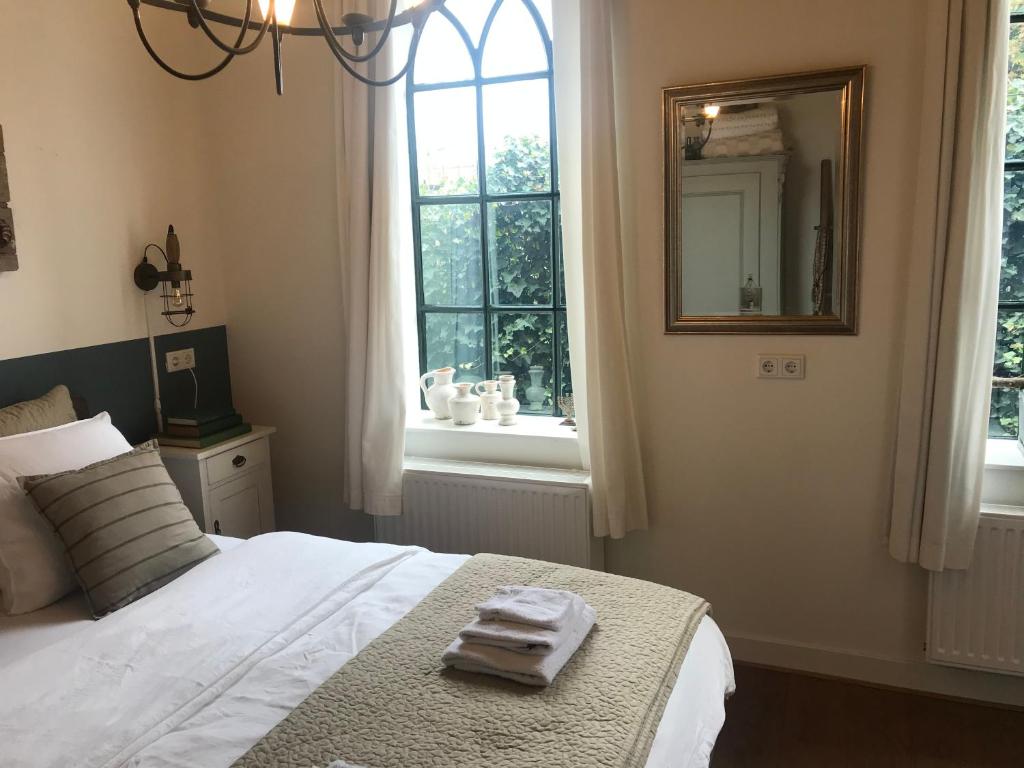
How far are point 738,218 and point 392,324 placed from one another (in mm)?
1357

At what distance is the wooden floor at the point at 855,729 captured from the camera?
2.51 m

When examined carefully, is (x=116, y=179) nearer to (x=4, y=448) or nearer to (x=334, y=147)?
(x=334, y=147)

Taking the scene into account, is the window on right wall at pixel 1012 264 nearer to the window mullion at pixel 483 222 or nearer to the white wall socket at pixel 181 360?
the window mullion at pixel 483 222

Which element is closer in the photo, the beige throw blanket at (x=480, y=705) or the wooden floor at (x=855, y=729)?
the beige throw blanket at (x=480, y=705)

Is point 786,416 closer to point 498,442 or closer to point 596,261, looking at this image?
point 596,261

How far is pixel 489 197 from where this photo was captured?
3.36m

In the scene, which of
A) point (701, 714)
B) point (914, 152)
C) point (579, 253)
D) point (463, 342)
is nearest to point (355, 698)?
point (701, 714)

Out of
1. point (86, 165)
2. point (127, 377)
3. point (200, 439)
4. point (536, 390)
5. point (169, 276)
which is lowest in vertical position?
point (200, 439)

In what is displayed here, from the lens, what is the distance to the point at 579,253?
2.98m

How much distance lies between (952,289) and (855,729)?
142 cm

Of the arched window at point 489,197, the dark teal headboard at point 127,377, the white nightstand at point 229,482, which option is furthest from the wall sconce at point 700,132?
the dark teal headboard at point 127,377

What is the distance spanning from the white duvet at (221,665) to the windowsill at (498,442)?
896 millimetres

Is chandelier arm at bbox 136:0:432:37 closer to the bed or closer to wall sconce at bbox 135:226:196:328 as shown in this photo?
the bed

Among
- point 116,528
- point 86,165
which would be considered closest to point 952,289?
point 116,528
